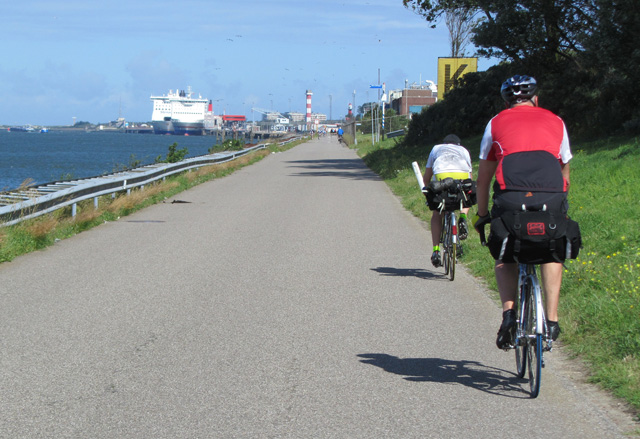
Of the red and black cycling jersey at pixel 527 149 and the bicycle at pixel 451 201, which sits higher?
the red and black cycling jersey at pixel 527 149

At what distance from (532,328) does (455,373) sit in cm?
80

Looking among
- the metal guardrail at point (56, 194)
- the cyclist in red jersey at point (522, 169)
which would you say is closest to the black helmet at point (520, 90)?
the cyclist in red jersey at point (522, 169)

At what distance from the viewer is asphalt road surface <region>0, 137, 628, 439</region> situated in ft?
14.7

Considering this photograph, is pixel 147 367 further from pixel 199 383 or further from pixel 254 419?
pixel 254 419

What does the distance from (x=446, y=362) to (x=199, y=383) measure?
178 centimetres

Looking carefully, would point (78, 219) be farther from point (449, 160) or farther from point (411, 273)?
point (449, 160)

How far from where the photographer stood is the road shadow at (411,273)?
30.8 feet

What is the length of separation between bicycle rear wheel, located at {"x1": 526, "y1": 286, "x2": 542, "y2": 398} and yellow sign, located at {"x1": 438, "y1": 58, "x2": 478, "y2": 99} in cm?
4549

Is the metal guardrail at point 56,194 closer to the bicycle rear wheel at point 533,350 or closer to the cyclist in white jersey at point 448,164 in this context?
the cyclist in white jersey at point 448,164

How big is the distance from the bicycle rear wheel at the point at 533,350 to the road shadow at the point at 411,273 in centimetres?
428

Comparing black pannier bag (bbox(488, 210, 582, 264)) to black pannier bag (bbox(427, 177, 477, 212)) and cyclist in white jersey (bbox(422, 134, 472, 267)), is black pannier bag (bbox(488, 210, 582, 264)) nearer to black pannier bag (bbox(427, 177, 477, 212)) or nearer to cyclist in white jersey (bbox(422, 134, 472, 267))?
black pannier bag (bbox(427, 177, 477, 212))

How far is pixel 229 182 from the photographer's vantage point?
26250mm

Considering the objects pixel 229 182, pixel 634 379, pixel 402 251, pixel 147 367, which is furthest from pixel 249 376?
pixel 229 182

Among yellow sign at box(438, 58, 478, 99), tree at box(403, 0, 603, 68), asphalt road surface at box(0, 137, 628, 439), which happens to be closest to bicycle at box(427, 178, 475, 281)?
asphalt road surface at box(0, 137, 628, 439)
